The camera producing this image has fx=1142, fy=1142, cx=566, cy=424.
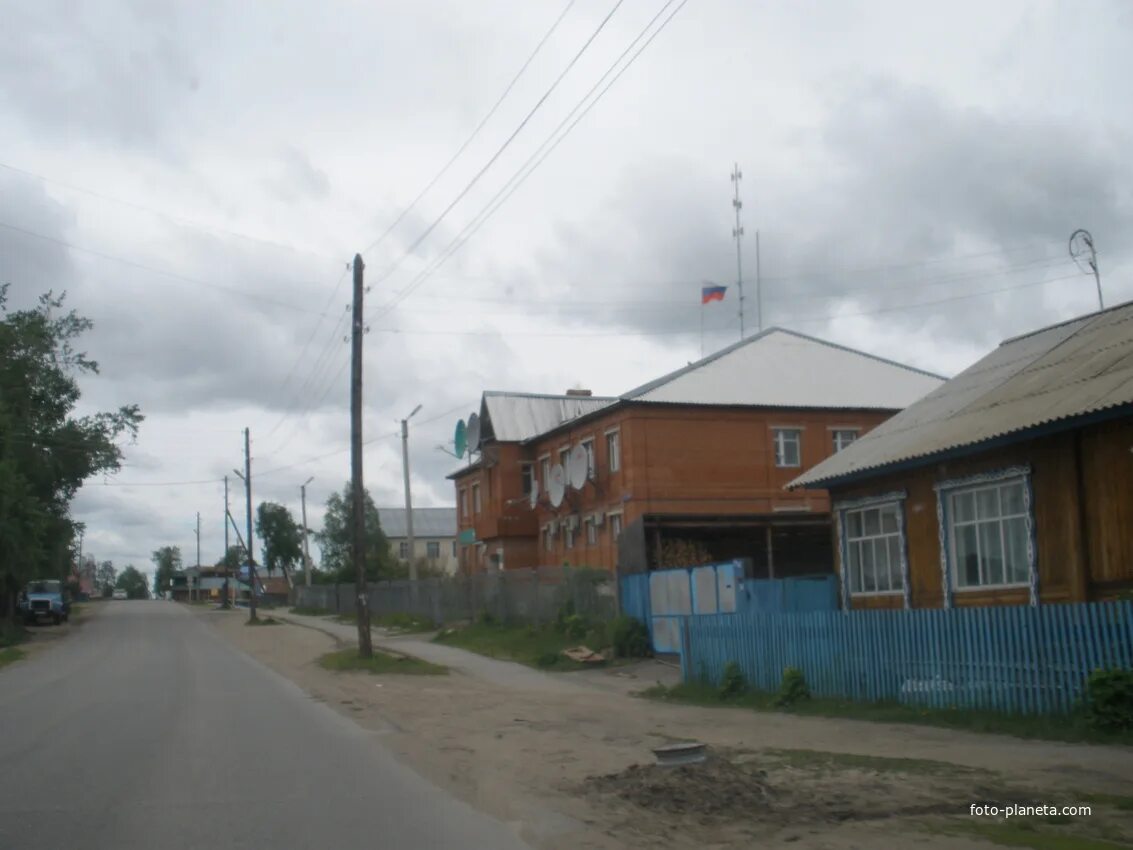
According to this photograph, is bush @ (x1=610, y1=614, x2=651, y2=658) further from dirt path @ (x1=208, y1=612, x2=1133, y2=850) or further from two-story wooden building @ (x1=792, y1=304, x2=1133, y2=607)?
dirt path @ (x1=208, y1=612, x2=1133, y2=850)

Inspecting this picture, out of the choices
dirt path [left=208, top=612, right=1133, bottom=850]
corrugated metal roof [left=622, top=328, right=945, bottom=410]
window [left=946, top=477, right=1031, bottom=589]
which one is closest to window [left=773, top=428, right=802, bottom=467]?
corrugated metal roof [left=622, top=328, right=945, bottom=410]

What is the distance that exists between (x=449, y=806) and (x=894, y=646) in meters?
8.25

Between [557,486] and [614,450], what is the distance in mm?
2486

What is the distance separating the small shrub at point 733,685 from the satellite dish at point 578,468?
69.4ft

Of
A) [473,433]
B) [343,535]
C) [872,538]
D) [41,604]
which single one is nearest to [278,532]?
[343,535]

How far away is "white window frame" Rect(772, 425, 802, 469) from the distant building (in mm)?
57518

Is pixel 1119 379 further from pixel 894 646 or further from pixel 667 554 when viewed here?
pixel 667 554

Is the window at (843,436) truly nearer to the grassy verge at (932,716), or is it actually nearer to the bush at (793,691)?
the grassy verge at (932,716)

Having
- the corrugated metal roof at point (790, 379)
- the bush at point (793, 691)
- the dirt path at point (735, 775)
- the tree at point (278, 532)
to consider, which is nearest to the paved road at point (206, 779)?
the dirt path at point (735, 775)

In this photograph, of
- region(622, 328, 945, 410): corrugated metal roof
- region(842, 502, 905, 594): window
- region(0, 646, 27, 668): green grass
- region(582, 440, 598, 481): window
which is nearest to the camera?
region(842, 502, 905, 594): window

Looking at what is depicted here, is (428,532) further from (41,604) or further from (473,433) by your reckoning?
(473,433)

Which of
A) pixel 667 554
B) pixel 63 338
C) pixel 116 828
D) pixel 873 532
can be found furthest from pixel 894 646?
pixel 63 338

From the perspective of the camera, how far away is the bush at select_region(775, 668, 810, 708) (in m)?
16.8

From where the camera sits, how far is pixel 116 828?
28.6 ft
